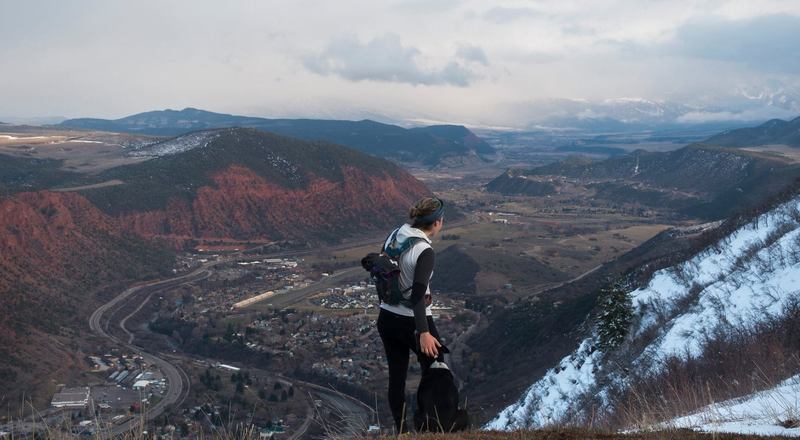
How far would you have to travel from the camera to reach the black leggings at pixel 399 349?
4.68 m

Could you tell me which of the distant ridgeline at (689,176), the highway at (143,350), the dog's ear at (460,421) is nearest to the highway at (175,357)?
the highway at (143,350)

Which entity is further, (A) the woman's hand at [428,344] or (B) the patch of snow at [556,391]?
(B) the patch of snow at [556,391]

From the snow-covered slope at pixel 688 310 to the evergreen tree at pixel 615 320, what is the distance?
0.20 meters

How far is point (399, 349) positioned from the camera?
4828 millimetres

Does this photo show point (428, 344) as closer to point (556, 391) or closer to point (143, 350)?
point (556, 391)

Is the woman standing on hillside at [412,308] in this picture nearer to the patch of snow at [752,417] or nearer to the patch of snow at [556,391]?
the patch of snow at [752,417]

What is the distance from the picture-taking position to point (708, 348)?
13.9 meters

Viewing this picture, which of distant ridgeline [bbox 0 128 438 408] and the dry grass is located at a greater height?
the dry grass

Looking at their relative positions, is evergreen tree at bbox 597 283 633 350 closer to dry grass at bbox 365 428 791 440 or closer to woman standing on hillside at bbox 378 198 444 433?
dry grass at bbox 365 428 791 440

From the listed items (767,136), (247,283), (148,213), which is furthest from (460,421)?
(767,136)

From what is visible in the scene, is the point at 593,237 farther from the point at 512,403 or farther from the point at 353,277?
the point at 512,403

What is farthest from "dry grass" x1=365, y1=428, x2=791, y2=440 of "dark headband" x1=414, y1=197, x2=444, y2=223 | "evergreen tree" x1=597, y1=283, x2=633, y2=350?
"evergreen tree" x1=597, y1=283, x2=633, y2=350

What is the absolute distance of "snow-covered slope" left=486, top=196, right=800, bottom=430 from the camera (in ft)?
48.8

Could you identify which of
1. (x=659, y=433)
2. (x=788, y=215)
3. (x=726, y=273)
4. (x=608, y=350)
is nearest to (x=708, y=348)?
(x=608, y=350)
